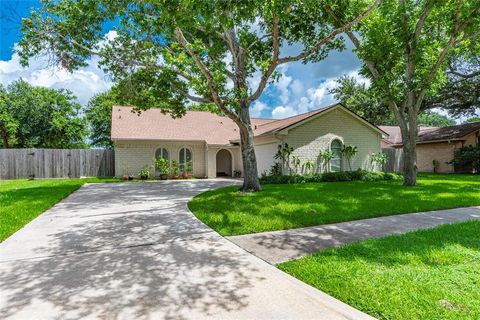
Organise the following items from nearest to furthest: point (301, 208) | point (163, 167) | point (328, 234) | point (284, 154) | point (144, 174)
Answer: point (328, 234), point (301, 208), point (284, 154), point (144, 174), point (163, 167)

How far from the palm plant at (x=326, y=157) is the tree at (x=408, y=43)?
4.38 m

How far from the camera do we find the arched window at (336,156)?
18.0 m

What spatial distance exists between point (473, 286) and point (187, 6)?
6.41 meters

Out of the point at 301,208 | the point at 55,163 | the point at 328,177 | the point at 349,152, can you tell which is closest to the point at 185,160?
the point at 55,163

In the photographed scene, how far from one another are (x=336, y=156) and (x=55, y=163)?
18.9 m

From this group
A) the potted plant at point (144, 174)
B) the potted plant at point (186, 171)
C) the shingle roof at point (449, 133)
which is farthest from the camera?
the shingle roof at point (449, 133)

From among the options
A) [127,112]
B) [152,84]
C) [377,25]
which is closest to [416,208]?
[377,25]

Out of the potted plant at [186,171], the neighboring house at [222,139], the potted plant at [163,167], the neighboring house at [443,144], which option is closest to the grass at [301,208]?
the neighboring house at [222,139]

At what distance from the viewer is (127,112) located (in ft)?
72.4

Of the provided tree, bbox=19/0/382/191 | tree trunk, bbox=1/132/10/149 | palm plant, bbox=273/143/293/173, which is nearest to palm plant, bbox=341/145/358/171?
palm plant, bbox=273/143/293/173

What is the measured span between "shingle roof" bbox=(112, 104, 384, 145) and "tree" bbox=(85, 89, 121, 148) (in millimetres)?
12205

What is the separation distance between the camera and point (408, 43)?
1284 cm

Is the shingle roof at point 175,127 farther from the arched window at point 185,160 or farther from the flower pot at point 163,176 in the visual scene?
the flower pot at point 163,176

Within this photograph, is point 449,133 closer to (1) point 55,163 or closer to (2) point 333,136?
(2) point 333,136
